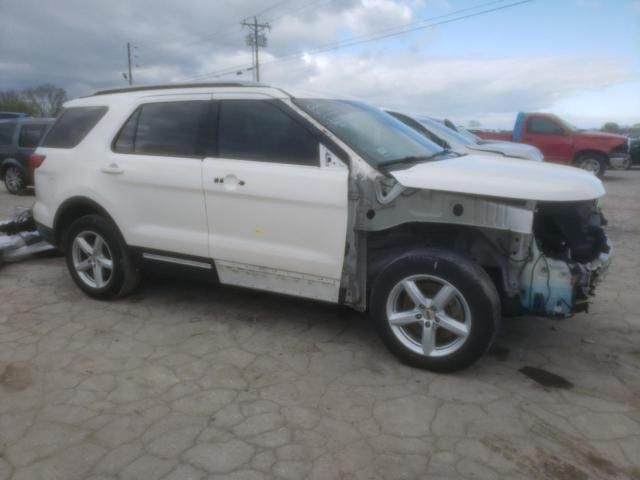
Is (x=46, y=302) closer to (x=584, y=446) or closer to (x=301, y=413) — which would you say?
(x=301, y=413)

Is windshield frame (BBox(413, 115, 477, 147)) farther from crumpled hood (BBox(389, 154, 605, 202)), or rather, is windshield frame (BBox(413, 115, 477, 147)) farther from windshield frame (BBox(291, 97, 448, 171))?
crumpled hood (BBox(389, 154, 605, 202))

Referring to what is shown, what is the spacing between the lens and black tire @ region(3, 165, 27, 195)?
11677mm

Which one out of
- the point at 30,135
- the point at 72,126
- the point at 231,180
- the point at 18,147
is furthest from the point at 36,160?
the point at 18,147

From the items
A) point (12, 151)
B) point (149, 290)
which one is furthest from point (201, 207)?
point (12, 151)

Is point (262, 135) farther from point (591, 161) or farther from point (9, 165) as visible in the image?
point (591, 161)

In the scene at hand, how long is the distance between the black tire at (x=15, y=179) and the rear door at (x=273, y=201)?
9.94 metres

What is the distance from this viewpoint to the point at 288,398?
2965mm

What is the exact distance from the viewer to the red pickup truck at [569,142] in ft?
45.6

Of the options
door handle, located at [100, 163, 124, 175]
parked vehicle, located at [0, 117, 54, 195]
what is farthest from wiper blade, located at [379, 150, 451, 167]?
parked vehicle, located at [0, 117, 54, 195]

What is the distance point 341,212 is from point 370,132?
75 centimetres

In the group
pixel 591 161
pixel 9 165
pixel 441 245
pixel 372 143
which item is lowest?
pixel 591 161

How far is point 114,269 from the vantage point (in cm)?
429

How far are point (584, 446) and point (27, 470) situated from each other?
Result: 2.67 meters

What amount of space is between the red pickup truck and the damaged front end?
1151 centimetres
